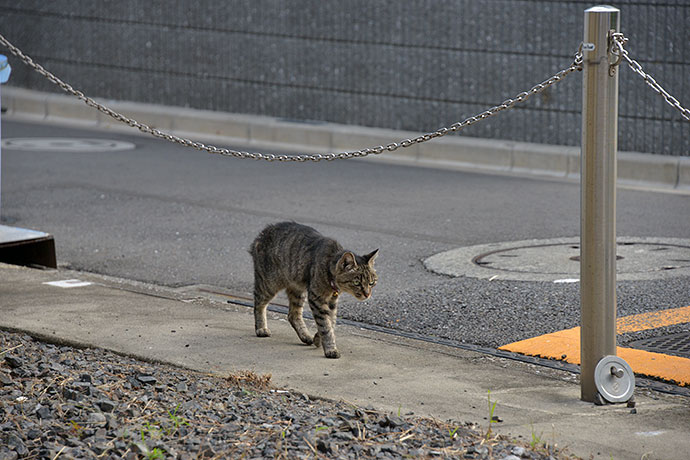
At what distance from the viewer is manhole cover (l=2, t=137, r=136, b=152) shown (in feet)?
44.5

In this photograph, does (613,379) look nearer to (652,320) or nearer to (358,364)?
(358,364)

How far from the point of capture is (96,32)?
1590cm

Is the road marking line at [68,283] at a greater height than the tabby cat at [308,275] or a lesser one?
lesser

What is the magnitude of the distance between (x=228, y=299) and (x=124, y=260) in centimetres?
148

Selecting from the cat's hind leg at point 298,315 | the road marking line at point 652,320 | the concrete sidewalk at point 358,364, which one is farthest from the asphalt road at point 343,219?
the cat's hind leg at point 298,315

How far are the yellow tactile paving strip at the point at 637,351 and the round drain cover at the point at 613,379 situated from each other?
0.56 m

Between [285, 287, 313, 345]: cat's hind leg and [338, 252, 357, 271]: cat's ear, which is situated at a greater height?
[338, 252, 357, 271]: cat's ear

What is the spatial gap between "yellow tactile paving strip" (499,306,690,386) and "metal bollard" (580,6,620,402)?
710 mm

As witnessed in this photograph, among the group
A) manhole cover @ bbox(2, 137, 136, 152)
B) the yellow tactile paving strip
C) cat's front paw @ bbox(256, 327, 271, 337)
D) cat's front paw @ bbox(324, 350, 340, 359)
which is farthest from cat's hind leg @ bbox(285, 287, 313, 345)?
manhole cover @ bbox(2, 137, 136, 152)

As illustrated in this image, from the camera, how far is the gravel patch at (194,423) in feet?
13.6

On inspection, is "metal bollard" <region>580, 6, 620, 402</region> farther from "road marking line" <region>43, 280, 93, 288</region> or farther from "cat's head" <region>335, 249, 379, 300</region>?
"road marking line" <region>43, 280, 93, 288</region>

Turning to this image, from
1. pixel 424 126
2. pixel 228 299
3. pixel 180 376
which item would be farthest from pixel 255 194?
pixel 180 376

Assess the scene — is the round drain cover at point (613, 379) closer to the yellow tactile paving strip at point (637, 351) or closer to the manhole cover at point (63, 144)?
the yellow tactile paving strip at point (637, 351)

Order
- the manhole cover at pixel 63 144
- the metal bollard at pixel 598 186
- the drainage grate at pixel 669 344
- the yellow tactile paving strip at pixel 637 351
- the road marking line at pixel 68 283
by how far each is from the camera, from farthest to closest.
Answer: the manhole cover at pixel 63 144
the road marking line at pixel 68 283
the drainage grate at pixel 669 344
the yellow tactile paving strip at pixel 637 351
the metal bollard at pixel 598 186
